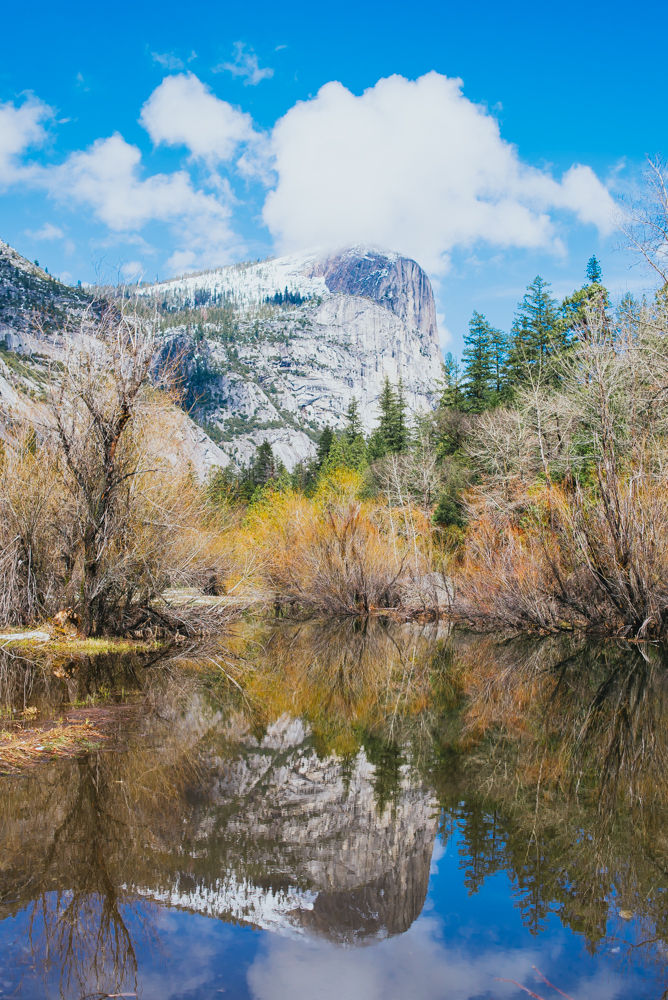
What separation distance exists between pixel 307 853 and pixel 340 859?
0.26 meters

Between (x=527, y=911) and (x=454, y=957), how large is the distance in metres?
0.73

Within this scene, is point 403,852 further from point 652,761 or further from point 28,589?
point 28,589

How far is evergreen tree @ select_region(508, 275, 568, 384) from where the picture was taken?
151ft

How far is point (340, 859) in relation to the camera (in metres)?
5.00

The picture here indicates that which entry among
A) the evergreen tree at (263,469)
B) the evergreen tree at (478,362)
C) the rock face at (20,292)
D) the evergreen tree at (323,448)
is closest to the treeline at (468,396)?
the evergreen tree at (478,362)

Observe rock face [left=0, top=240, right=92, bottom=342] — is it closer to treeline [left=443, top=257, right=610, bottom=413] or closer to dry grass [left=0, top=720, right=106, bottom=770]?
treeline [left=443, top=257, right=610, bottom=413]

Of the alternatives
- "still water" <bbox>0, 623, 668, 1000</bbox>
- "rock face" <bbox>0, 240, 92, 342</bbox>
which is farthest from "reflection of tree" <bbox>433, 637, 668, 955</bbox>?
"rock face" <bbox>0, 240, 92, 342</bbox>

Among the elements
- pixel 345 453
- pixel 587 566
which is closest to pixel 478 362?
pixel 345 453

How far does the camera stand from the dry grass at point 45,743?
6660 millimetres

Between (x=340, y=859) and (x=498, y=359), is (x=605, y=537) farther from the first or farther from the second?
(x=498, y=359)

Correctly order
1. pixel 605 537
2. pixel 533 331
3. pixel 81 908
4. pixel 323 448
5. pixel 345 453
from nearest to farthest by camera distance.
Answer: pixel 81 908, pixel 605 537, pixel 533 331, pixel 345 453, pixel 323 448

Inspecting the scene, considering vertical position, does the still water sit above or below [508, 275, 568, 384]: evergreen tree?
below

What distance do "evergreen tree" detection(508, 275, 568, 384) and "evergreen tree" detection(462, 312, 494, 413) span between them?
5.91ft

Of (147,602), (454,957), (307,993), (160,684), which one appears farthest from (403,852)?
(147,602)
